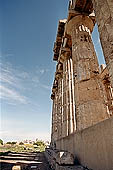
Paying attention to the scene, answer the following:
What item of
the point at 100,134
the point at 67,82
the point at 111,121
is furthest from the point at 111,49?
the point at 67,82

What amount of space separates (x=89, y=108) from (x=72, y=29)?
6386 millimetres

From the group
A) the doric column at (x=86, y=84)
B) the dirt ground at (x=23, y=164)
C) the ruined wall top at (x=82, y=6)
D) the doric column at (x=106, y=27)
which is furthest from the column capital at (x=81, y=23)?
the dirt ground at (x=23, y=164)

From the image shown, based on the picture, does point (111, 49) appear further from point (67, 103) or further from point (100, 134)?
point (67, 103)

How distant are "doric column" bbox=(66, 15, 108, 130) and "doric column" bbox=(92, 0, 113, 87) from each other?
8.25 ft

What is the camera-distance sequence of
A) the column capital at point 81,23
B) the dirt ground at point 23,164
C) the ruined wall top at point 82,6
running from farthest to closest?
the ruined wall top at point 82,6 → the column capital at point 81,23 → the dirt ground at point 23,164

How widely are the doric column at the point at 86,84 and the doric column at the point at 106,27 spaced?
2515 millimetres

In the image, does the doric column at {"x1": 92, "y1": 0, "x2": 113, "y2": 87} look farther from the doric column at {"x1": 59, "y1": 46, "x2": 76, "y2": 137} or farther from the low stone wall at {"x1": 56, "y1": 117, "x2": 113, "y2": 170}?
the doric column at {"x1": 59, "y1": 46, "x2": 76, "y2": 137}

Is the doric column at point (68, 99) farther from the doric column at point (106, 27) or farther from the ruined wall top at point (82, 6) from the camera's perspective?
the doric column at point (106, 27)

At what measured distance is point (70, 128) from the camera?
998 cm

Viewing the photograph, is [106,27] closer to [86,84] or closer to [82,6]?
[86,84]

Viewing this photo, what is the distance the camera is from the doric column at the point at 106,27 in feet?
14.3

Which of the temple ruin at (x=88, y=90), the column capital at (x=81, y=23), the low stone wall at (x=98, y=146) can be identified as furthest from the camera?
the column capital at (x=81, y=23)

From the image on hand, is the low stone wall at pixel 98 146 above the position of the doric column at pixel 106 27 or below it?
below

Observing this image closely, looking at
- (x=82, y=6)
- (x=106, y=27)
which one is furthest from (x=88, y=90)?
(x=82, y=6)
